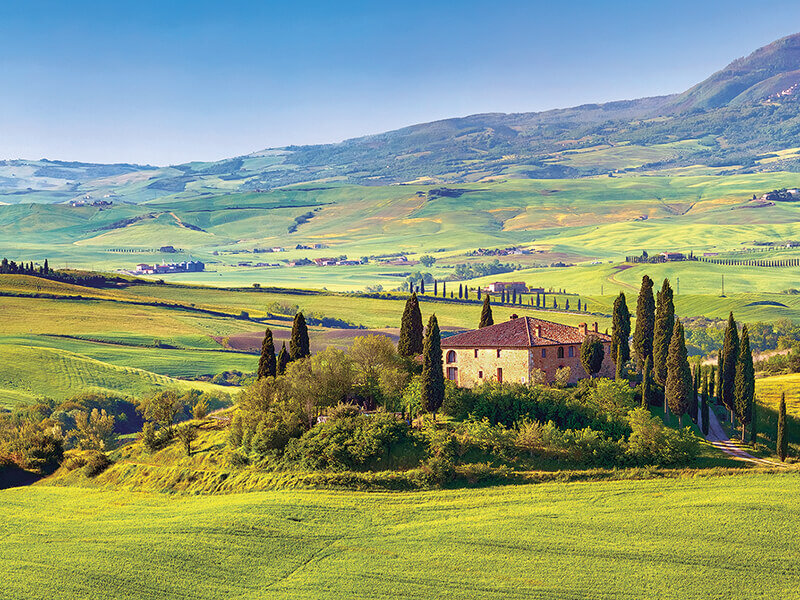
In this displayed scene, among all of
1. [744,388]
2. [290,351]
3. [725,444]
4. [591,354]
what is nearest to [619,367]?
[591,354]

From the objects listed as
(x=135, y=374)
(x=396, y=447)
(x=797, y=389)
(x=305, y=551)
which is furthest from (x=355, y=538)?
(x=135, y=374)

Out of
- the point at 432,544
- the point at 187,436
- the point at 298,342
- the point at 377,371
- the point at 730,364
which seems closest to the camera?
the point at 432,544

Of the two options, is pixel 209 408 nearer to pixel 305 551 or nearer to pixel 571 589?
pixel 305 551

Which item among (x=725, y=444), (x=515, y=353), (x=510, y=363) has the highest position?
(x=515, y=353)

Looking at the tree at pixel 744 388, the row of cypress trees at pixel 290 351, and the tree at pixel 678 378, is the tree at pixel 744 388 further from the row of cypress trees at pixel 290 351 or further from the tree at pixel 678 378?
the row of cypress trees at pixel 290 351

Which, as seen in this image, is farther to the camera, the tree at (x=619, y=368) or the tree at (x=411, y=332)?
the tree at (x=411, y=332)

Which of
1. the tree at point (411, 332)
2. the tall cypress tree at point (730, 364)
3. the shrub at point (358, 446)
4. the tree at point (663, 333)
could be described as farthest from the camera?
the tree at point (411, 332)

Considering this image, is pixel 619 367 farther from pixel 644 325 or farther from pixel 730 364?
pixel 730 364

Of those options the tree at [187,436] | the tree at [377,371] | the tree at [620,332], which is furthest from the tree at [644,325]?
the tree at [187,436]
